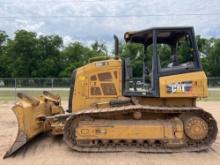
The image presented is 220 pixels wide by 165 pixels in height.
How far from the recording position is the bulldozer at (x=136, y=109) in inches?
352

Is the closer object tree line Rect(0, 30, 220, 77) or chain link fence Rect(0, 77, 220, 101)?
chain link fence Rect(0, 77, 220, 101)

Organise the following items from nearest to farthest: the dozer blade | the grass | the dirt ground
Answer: the dirt ground → the dozer blade → the grass

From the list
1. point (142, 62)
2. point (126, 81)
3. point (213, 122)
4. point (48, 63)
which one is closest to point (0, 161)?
point (126, 81)

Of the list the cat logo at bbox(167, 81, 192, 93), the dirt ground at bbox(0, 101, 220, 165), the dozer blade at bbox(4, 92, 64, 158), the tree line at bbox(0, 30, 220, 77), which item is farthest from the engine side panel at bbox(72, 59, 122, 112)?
the tree line at bbox(0, 30, 220, 77)

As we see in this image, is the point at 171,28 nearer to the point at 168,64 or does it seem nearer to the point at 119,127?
the point at 168,64

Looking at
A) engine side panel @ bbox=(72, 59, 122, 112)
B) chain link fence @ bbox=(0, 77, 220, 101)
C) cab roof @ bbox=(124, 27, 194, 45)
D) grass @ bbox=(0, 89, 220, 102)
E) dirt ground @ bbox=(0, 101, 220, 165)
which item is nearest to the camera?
dirt ground @ bbox=(0, 101, 220, 165)

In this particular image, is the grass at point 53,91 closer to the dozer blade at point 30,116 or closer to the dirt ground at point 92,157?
the dozer blade at point 30,116

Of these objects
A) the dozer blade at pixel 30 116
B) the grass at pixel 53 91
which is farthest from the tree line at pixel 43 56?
the dozer blade at pixel 30 116

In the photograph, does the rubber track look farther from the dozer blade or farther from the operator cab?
the dozer blade

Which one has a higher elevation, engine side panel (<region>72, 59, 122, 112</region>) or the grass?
engine side panel (<region>72, 59, 122, 112</region>)

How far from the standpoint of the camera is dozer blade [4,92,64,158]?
9031 millimetres

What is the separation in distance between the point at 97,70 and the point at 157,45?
157 cm

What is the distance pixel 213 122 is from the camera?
9.16m

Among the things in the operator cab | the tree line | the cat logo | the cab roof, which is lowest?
the cat logo
